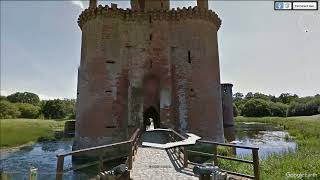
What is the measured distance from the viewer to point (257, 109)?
80.5m

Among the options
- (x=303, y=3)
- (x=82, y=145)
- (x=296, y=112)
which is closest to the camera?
(x=303, y=3)

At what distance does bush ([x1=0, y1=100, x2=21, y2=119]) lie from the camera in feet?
167

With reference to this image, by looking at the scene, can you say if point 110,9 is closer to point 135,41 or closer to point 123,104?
point 135,41

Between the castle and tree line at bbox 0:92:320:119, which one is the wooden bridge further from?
tree line at bbox 0:92:320:119

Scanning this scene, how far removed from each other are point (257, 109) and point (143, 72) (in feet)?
218

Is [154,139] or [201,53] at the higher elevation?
[201,53]

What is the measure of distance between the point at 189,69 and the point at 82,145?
9.49 meters

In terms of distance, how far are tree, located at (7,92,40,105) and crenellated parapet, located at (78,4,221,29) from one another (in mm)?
75995

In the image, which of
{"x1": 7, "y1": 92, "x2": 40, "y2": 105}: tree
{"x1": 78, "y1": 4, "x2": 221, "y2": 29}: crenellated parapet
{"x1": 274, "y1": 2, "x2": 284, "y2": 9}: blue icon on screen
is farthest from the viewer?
{"x1": 7, "y1": 92, "x2": 40, "y2": 105}: tree

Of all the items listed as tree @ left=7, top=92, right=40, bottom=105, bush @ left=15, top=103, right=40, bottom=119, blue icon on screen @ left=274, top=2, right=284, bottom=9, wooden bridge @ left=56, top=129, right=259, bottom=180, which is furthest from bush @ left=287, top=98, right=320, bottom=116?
tree @ left=7, top=92, right=40, bottom=105

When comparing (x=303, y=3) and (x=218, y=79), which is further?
(x=218, y=79)

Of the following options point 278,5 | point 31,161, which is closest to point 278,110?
point 31,161

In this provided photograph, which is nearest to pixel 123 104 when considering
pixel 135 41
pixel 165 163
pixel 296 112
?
pixel 135 41

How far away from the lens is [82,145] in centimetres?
1980
